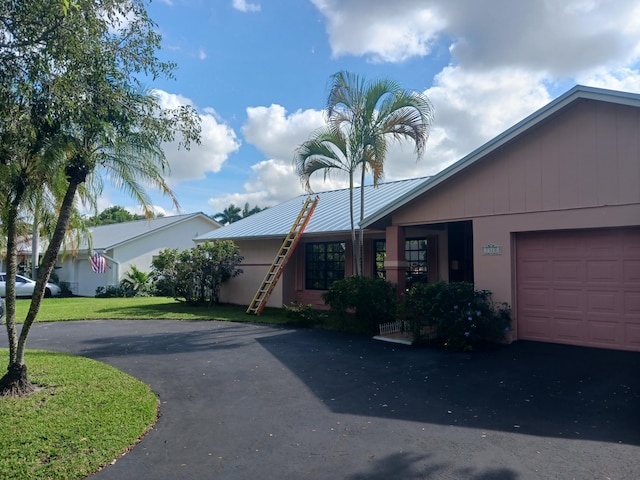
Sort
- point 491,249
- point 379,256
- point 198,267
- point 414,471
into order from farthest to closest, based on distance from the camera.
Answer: point 198,267
point 379,256
point 491,249
point 414,471

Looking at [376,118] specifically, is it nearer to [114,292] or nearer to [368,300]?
[368,300]

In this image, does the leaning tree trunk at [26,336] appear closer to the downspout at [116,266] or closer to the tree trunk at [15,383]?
the tree trunk at [15,383]

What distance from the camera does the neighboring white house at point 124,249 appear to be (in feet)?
87.2

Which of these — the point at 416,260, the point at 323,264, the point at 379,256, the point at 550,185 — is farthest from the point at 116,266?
the point at 550,185

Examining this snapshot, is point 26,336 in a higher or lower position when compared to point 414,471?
higher

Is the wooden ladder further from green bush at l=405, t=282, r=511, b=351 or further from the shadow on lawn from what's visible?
green bush at l=405, t=282, r=511, b=351

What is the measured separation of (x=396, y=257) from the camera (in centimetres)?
1185

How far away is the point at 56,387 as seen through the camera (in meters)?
6.76

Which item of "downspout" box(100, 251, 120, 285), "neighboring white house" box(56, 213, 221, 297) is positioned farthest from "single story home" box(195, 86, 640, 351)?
"neighboring white house" box(56, 213, 221, 297)

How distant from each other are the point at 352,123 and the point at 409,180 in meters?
6.75

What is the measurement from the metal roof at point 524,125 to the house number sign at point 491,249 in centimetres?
182

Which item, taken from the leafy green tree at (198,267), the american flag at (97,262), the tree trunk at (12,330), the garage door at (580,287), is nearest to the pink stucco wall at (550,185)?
the garage door at (580,287)

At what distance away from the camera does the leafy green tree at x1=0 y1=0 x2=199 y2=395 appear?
5297 mm

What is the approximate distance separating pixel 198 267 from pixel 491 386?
13420mm
